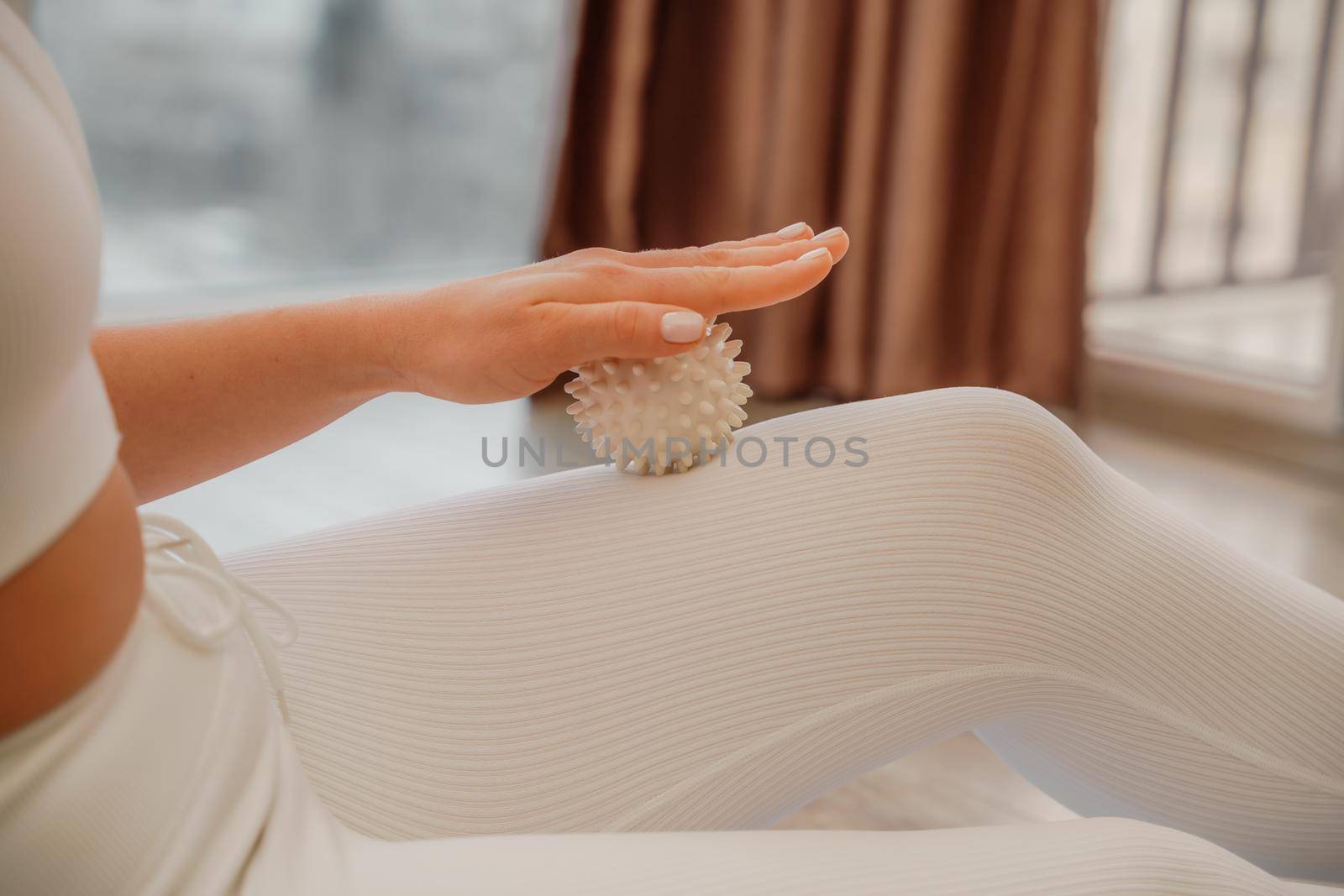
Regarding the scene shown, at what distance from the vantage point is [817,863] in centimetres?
53

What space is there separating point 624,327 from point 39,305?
38 cm

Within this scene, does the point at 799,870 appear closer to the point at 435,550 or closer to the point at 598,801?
the point at 598,801

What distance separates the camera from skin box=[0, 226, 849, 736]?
754 mm

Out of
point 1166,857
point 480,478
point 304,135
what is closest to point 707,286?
point 1166,857

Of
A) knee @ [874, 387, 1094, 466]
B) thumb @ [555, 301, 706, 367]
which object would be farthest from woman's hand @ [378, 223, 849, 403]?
knee @ [874, 387, 1094, 466]

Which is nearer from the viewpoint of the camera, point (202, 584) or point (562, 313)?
point (202, 584)

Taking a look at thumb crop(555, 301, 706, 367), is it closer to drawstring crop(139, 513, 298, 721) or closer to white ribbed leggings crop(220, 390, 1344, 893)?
white ribbed leggings crop(220, 390, 1344, 893)

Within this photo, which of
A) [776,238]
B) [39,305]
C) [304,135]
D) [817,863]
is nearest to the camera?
[39,305]

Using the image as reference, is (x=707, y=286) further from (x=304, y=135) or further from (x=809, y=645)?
(x=304, y=135)

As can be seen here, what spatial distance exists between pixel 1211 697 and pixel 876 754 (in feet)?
0.68

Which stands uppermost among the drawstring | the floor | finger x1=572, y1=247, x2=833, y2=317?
finger x1=572, y1=247, x2=833, y2=317

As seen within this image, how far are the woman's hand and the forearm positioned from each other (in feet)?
0.09

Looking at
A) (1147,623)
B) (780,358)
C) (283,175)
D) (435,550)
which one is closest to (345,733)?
(435,550)

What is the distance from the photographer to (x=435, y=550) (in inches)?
29.8
